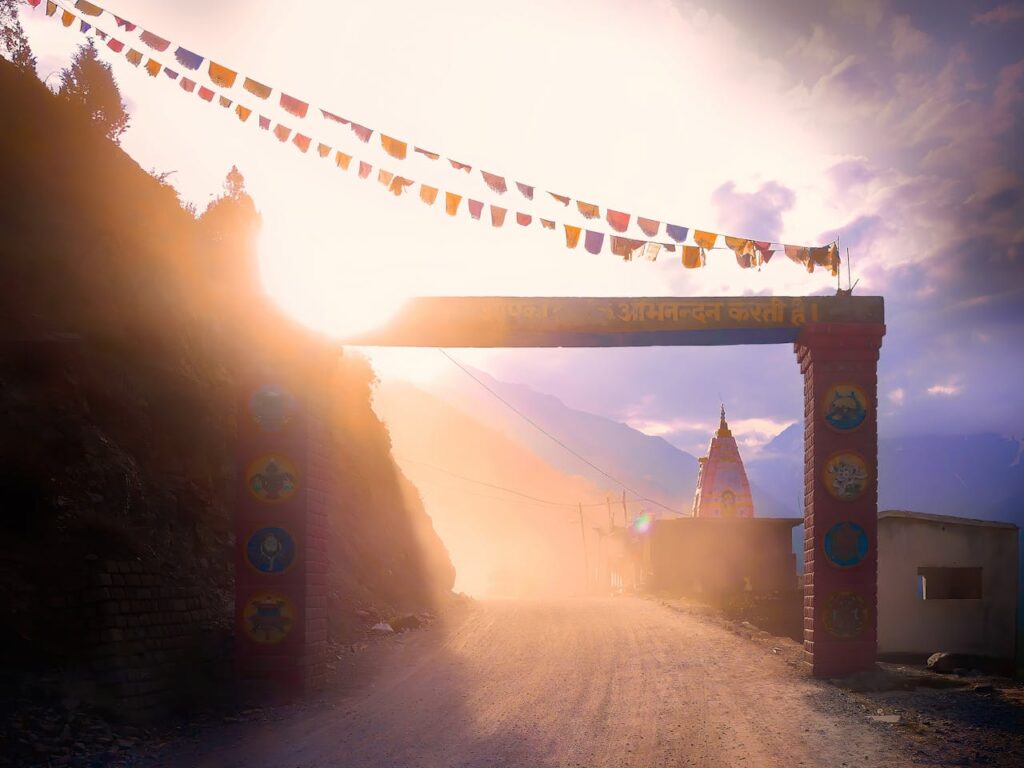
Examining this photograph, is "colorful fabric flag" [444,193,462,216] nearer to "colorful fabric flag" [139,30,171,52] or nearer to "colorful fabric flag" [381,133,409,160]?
"colorful fabric flag" [381,133,409,160]

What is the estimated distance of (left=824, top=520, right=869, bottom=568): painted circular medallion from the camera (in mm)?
12156

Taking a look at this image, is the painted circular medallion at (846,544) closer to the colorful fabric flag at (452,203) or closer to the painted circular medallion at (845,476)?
the painted circular medallion at (845,476)

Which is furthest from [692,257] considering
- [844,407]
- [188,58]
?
[188,58]

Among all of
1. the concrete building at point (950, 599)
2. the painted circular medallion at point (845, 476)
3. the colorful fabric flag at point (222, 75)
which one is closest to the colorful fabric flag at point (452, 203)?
the colorful fabric flag at point (222, 75)

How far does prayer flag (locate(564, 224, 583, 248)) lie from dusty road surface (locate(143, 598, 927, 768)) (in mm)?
6588

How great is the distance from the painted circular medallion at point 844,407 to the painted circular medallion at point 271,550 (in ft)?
26.4

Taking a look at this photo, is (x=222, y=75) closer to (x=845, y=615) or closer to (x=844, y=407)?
(x=844, y=407)

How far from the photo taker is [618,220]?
42.1 feet

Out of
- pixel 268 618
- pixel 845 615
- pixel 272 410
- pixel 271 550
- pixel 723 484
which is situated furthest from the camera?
pixel 723 484

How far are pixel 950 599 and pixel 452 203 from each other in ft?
61.7

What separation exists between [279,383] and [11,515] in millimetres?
3659

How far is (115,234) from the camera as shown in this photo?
16672mm

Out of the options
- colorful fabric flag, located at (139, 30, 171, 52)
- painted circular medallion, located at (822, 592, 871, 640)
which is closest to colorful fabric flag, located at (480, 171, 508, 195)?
colorful fabric flag, located at (139, 30, 171, 52)

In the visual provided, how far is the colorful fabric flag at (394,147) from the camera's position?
12.3 metres
